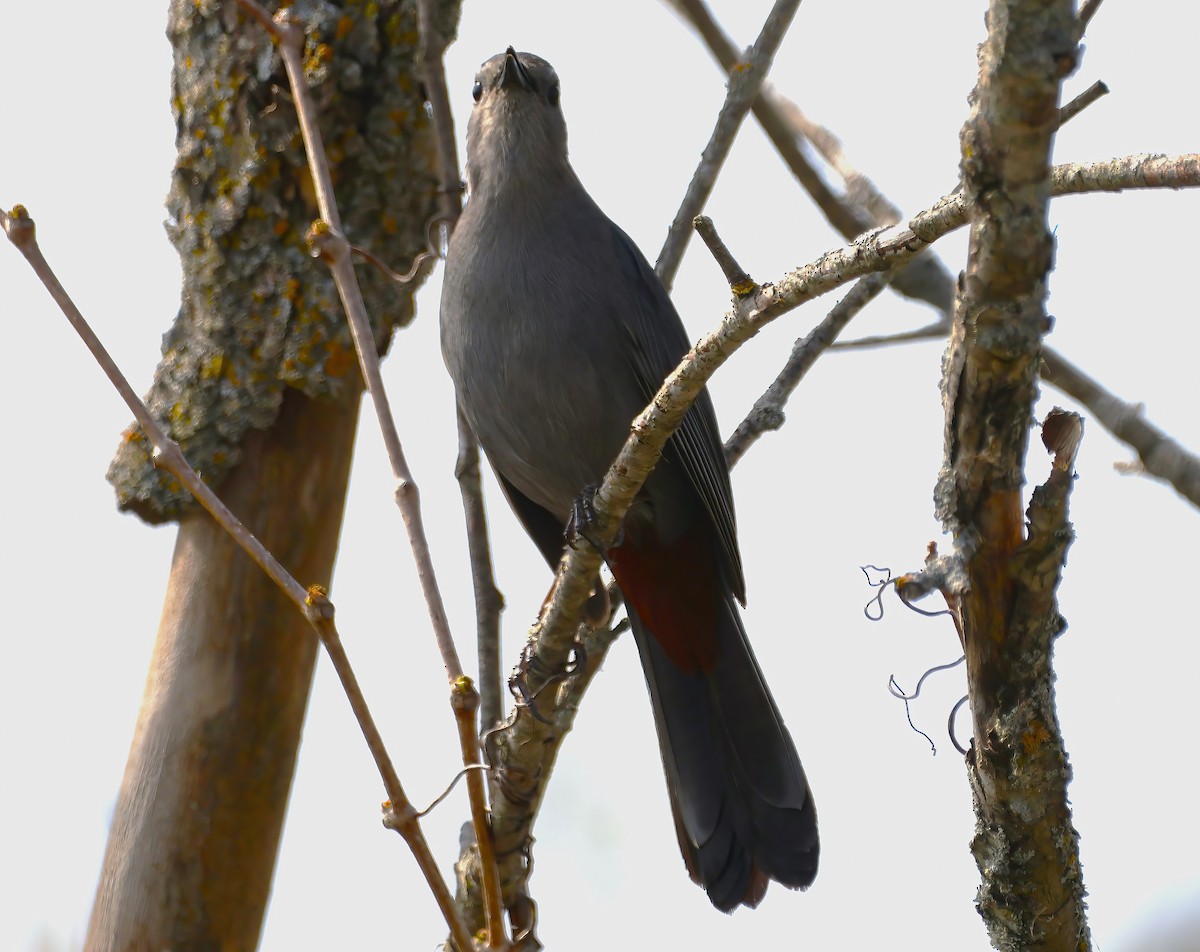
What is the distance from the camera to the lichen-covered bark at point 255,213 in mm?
3643

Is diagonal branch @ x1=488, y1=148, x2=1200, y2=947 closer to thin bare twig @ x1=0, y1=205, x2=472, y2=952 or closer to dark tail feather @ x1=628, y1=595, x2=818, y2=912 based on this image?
Result: dark tail feather @ x1=628, y1=595, x2=818, y2=912

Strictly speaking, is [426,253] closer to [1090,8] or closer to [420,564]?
[420,564]

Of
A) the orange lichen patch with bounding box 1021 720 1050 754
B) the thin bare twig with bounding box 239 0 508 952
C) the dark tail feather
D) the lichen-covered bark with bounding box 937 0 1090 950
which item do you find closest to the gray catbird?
the dark tail feather

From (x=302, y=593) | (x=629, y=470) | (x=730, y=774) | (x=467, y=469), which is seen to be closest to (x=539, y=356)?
(x=467, y=469)

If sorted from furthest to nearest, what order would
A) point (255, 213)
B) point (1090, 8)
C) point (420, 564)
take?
1. point (255, 213)
2. point (420, 564)
3. point (1090, 8)

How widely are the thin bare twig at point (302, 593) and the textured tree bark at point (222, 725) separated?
3.94ft

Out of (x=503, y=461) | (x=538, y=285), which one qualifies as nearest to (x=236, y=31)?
(x=538, y=285)

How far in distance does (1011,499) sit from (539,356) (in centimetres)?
197

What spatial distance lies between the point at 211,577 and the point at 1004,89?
2.56 metres

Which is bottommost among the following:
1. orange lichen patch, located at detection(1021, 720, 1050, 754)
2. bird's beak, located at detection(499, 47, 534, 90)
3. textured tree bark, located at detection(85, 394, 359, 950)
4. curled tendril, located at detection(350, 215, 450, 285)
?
orange lichen patch, located at detection(1021, 720, 1050, 754)

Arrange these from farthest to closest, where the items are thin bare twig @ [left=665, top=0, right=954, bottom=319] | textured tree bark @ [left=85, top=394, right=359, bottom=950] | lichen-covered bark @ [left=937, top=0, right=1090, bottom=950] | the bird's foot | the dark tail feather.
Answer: thin bare twig @ [left=665, top=0, right=954, bottom=319] → the dark tail feather → textured tree bark @ [left=85, top=394, right=359, bottom=950] → the bird's foot → lichen-covered bark @ [left=937, top=0, right=1090, bottom=950]

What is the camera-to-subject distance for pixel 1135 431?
10.2ft

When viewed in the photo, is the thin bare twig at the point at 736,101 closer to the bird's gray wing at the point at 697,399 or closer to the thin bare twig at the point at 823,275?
the bird's gray wing at the point at 697,399

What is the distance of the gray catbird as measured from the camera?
3.47 meters
